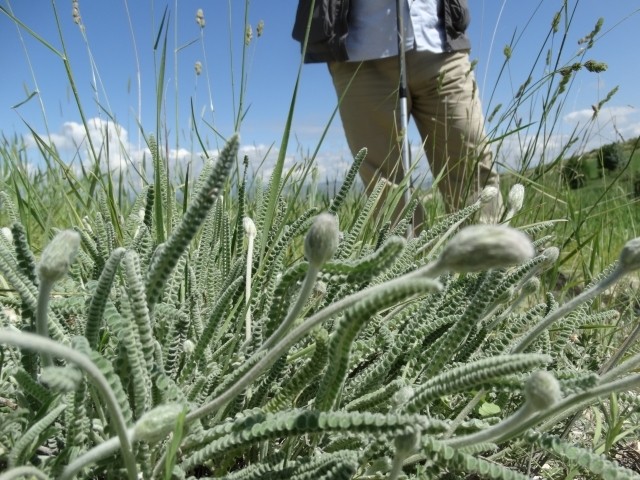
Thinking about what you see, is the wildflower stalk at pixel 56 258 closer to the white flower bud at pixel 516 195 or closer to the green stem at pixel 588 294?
the green stem at pixel 588 294

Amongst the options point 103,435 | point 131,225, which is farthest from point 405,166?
point 103,435

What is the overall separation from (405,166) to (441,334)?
113 cm

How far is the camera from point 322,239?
46 cm

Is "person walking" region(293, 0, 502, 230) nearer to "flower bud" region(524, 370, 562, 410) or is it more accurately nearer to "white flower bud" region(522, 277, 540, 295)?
"white flower bud" region(522, 277, 540, 295)

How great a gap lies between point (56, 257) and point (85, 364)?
0.31 feet

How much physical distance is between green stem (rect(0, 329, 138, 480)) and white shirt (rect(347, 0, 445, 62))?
2.37 m

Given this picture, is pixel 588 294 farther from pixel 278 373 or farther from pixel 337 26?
pixel 337 26

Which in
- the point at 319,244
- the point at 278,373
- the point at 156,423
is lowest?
the point at 278,373

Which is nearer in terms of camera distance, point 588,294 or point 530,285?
point 588,294

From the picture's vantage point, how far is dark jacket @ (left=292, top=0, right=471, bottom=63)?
265cm

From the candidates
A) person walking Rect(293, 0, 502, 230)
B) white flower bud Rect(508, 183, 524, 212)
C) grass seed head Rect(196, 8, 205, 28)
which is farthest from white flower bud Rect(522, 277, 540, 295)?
person walking Rect(293, 0, 502, 230)

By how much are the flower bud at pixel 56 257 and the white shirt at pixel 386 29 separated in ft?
7.70

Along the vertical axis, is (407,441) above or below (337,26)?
below

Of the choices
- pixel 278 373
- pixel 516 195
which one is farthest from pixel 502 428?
pixel 516 195
